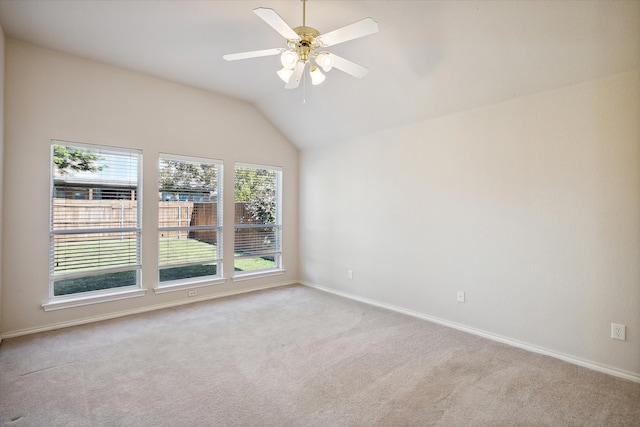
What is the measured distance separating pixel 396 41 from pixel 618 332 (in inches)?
121

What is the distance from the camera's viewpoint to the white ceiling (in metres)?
2.36

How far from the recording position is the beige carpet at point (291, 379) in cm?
199

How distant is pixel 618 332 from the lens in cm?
254

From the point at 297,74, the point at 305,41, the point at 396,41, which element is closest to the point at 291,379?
the point at 297,74

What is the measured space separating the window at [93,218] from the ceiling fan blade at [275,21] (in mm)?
2798

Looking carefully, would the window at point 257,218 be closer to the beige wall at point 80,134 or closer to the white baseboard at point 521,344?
the beige wall at point 80,134

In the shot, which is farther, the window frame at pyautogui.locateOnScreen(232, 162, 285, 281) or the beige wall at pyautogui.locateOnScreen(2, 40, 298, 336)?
the window frame at pyautogui.locateOnScreen(232, 162, 285, 281)

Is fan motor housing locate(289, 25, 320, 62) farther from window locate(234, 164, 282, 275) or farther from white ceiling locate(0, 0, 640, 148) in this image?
window locate(234, 164, 282, 275)

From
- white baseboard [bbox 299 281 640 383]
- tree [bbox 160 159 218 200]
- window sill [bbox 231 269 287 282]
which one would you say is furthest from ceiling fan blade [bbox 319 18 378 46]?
window sill [bbox 231 269 287 282]

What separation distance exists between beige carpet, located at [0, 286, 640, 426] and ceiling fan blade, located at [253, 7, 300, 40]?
2458 mm

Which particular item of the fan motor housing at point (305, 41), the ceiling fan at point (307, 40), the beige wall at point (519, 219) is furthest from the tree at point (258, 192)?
the fan motor housing at point (305, 41)

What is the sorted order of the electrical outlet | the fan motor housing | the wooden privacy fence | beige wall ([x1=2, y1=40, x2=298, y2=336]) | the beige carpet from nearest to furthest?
the beige carpet < the fan motor housing < the electrical outlet < beige wall ([x1=2, y1=40, x2=298, y2=336]) < the wooden privacy fence

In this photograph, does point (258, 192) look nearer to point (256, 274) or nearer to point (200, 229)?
point (200, 229)

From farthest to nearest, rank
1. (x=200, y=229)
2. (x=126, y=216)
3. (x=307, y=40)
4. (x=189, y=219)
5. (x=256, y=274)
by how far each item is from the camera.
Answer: (x=256, y=274)
(x=200, y=229)
(x=189, y=219)
(x=126, y=216)
(x=307, y=40)
